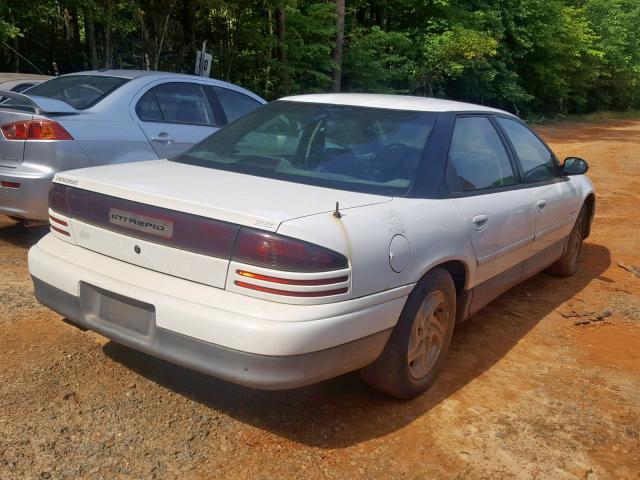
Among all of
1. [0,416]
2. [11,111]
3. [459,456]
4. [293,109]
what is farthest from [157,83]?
[459,456]

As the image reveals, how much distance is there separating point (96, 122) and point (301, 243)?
350cm

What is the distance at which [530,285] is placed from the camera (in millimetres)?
5723

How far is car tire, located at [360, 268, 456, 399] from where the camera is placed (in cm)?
312

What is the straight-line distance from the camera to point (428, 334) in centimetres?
342

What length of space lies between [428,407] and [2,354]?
2.35 metres

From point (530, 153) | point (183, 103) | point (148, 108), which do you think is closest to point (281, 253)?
point (530, 153)

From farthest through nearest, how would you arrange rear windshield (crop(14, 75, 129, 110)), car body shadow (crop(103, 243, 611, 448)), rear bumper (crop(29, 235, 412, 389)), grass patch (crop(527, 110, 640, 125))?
grass patch (crop(527, 110, 640, 125)) < rear windshield (crop(14, 75, 129, 110)) < car body shadow (crop(103, 243, 611, 448)) < rear bumper (crop(29, 235, 412, 389))

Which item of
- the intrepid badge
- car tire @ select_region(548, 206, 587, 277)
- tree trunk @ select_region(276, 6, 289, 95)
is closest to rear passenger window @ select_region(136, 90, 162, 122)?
the intrepid badge

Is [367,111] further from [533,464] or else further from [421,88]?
[421,88]

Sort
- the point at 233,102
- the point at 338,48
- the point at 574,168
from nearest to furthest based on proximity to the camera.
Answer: the point at 574,168
the point at 233,102
the point at 338,48

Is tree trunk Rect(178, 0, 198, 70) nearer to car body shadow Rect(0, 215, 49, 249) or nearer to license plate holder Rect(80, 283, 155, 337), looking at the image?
car body shadow Rect(0, 215, 49, 249)

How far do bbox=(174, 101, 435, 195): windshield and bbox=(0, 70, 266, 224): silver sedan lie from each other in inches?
67.7

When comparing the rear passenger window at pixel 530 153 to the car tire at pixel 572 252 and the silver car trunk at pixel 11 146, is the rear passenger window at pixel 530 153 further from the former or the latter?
the silver car trunk at pixel 11 146

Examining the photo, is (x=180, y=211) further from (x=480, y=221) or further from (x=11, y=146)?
(x=11, y=146)
